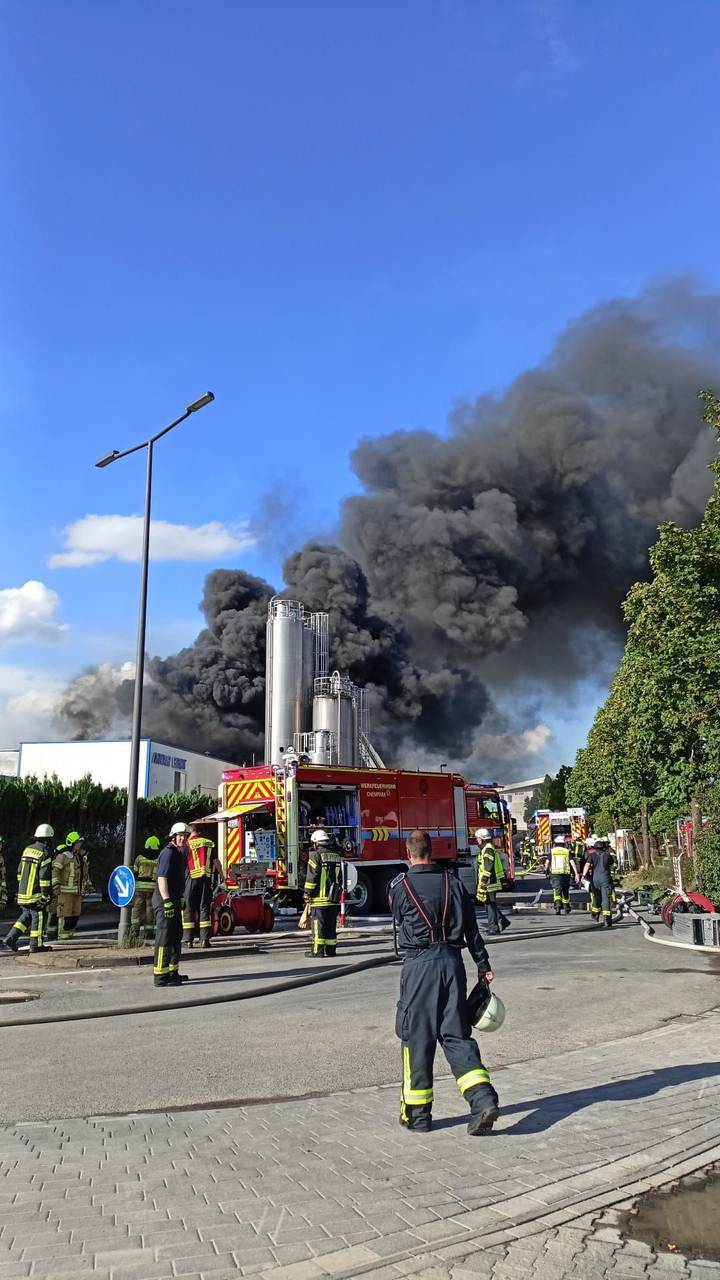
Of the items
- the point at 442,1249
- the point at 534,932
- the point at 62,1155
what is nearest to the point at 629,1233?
the point at 442,1249

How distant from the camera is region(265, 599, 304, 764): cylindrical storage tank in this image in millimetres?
43062

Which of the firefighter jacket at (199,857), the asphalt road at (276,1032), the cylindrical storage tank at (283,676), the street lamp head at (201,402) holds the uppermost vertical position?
the cylindrical storage tank at (283,676)

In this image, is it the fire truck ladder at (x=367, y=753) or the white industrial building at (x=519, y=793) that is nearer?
the fire truck ladder at (x=367, y=753)

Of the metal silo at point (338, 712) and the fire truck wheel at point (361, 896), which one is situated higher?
the metal silo at point (338, 712)

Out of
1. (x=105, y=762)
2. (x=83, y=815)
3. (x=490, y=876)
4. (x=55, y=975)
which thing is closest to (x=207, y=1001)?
(x=55, y=975)

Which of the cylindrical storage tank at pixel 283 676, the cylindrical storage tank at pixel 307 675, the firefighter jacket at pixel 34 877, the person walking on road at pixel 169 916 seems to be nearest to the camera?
the person walking on road at pixel 169 916

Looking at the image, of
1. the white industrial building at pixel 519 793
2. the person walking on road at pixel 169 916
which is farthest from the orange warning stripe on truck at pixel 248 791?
the white industrial building at pixel 519 793

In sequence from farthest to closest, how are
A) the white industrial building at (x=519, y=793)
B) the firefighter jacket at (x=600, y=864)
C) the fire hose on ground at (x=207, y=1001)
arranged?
the white industrial building at (x=519, y=793) → the firefighter jacket at (x=600, y=864) → the fire hose on ground at (x=207, y=1001)

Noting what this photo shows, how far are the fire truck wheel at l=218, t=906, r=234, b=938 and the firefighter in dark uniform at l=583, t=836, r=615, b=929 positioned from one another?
5.55 metres

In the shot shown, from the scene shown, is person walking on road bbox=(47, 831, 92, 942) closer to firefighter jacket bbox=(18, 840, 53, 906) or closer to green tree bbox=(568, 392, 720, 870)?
firefighter jacket bbox=(18, 840, 53, 906)

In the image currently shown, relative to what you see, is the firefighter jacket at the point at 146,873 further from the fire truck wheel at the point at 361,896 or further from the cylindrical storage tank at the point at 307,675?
the cylindrical storage tank at the point at 307,675

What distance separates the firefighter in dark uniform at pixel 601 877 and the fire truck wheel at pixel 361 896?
4.39 meters

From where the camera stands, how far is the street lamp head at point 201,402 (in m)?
12.5

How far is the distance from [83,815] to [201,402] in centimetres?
1053
